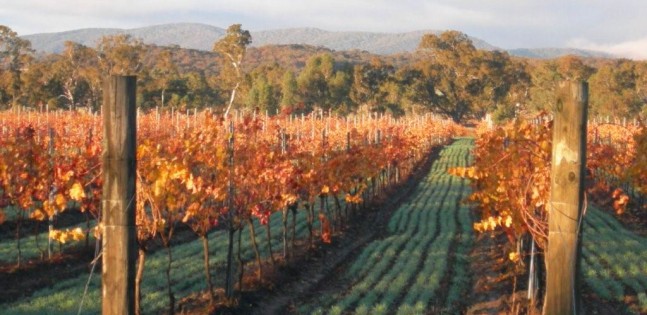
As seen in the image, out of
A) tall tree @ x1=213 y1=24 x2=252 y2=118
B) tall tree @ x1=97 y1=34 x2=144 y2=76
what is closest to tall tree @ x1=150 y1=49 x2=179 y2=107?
tall tree @ x1=97 y1=34 x2=144 y2=76

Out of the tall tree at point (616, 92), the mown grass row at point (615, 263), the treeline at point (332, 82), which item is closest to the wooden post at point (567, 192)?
the mown grass row at point (615, 263)

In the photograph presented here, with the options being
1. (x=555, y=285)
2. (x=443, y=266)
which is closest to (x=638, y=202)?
(x=443, y=266)

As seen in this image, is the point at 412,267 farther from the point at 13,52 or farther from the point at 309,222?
the point at 13,52

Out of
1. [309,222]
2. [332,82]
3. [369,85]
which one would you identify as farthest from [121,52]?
[309,222]

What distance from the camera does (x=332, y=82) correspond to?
267ft

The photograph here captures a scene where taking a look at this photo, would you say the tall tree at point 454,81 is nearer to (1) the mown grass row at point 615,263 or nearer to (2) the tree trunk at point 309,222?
(1) the mown grass row at point 615,263

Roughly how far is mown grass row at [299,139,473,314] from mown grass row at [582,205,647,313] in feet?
8.82

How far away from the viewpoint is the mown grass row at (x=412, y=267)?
12.6 meters

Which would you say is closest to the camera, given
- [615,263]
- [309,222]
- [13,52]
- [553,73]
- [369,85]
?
[615,263]

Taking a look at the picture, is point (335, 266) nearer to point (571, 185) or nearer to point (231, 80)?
point (571, 185)

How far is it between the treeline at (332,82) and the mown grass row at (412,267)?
2122 centimetres

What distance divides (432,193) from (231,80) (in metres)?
40.8

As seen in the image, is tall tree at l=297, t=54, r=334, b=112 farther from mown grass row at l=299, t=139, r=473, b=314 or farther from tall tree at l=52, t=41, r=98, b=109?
mown grass row at l=299, t=139, r=473, b=314

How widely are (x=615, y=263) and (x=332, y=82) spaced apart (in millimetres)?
66206
